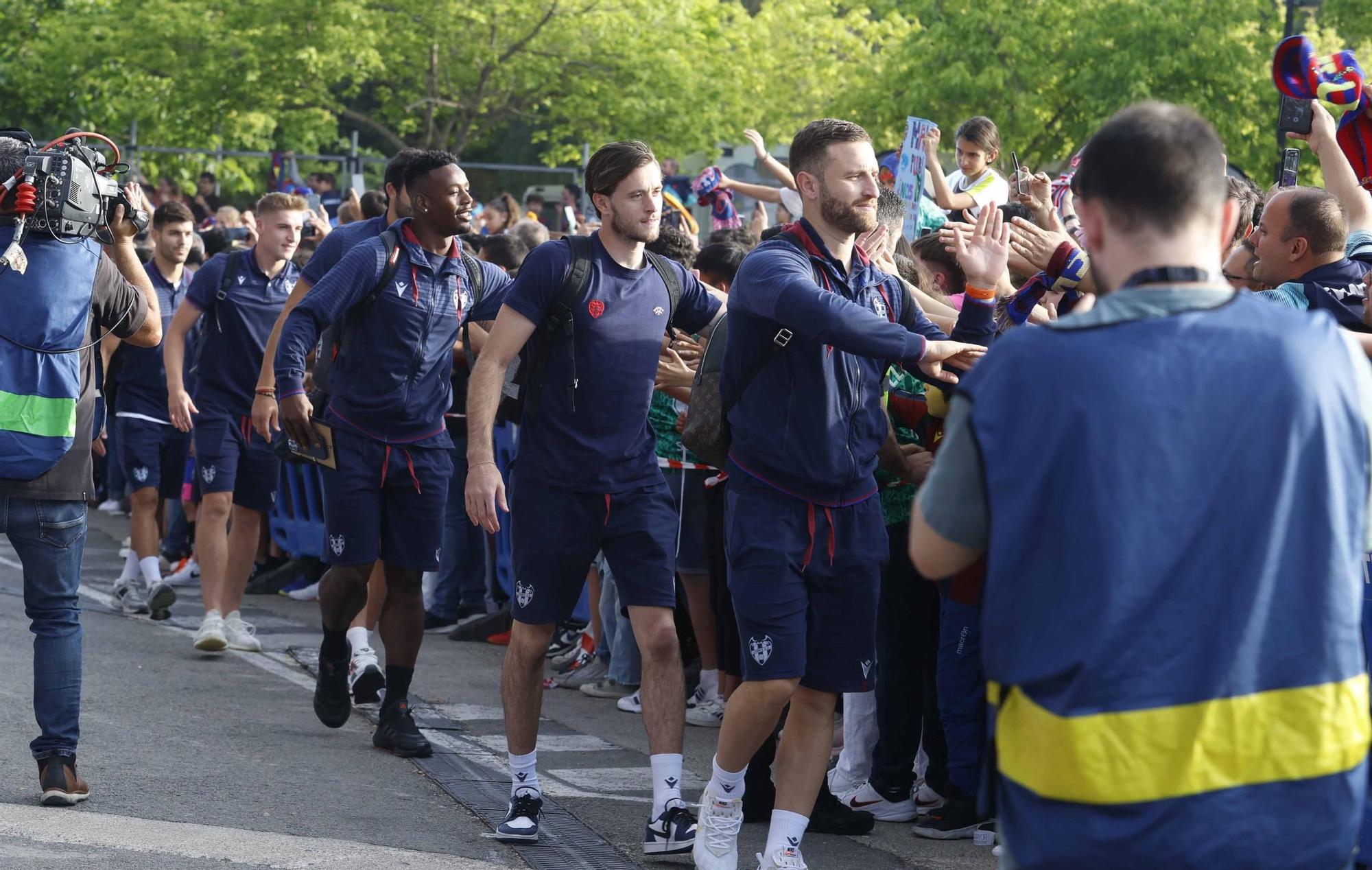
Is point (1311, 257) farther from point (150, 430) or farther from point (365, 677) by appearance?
point (150, 430)

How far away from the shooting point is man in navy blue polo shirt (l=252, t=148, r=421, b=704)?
7.12 meters

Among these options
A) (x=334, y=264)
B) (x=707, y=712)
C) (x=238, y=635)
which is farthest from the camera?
(x=238, y=635)

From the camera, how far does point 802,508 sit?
4.95 metres

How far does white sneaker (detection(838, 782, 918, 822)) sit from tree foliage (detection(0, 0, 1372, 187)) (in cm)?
2294

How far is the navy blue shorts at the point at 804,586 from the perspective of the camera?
4891 millimetres

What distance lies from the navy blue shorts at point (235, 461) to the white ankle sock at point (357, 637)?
71.1 inches

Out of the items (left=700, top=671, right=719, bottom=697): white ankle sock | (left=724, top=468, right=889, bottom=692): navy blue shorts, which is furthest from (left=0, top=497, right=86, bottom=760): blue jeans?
(left=700, top=671, right=719, bottom=697): white ankle sock

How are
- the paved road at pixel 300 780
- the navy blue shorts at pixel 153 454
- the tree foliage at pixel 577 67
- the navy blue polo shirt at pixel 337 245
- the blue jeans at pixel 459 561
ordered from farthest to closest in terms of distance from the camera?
the tree foliage at pixel 577 67 < the navy blue shorts at pixel 153 454 < the blue jeans at pixel 459 561 < the navy blue polo shirt at pixel 337 245 < the paved road at pixel 300 780

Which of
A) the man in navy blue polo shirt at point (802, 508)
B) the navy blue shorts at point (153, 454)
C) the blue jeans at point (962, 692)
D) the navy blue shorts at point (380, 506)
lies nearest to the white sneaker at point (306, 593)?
the navy blue shorts at point (153, 454)

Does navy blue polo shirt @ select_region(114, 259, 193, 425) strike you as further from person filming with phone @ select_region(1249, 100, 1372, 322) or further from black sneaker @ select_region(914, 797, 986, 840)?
person filming with phone @ select_region(1249, 100, 1372, 322)

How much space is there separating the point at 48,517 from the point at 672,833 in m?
2.24

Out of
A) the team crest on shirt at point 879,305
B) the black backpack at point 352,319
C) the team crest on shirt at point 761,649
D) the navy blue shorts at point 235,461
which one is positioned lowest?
the navy blue shorts at point 235,461

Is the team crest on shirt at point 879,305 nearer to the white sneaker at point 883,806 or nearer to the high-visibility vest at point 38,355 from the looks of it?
the white sneaker at point 883,806

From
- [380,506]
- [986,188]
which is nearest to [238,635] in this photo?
[380,506]
